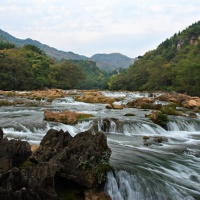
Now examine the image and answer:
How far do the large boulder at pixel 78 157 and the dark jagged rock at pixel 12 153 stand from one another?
0.38 metres

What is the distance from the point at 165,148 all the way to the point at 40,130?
781 centimetres

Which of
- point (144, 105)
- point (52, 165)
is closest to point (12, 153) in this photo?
point (52, 165)

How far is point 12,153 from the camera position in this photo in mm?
8742

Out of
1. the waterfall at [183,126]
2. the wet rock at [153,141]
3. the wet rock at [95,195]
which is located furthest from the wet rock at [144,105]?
the wet rock at [95,195]

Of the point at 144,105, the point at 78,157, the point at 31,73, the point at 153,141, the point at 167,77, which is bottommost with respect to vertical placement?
the point at 153,141

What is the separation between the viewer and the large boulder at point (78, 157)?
27.2 feet

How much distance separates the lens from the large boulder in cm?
828

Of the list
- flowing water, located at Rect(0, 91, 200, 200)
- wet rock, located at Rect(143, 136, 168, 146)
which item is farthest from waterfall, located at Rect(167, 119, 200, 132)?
wet rock, located at Rect(143, 136, 168, 146)

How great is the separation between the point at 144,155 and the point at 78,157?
537cm

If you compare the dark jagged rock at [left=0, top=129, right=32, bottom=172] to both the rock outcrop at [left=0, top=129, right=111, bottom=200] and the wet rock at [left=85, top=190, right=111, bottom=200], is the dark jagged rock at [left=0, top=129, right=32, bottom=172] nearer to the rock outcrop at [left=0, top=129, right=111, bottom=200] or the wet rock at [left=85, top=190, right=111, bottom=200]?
the rock outcrop at [left=0, top=129, right=111, bottom=200]

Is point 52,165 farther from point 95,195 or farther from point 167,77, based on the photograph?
point 167,77

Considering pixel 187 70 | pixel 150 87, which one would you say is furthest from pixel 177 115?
pixel 150 87

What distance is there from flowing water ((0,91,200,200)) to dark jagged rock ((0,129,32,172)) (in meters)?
2.76

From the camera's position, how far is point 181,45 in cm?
14875
